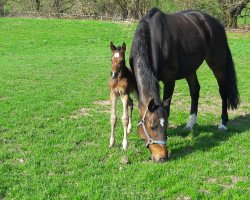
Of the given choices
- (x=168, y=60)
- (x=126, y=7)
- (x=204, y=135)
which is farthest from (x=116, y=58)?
(x=126, y=7)

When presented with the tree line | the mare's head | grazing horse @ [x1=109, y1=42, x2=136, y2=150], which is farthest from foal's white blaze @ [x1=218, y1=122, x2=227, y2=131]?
the tree line

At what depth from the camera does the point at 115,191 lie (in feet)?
14.8

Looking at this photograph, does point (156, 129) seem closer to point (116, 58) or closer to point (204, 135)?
point (116, 58)

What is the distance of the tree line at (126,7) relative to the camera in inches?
1190

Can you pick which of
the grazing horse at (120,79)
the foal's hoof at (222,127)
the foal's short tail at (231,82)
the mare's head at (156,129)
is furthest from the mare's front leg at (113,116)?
the foal's short tail at (231,82)

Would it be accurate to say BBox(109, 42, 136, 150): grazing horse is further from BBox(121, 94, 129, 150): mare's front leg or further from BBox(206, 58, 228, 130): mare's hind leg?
BBox(206, 58, 228, 130): mare's hind leg

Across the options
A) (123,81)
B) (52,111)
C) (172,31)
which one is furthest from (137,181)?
(52,111)

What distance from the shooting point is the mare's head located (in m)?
5.04

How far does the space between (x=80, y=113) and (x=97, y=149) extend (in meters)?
2.52

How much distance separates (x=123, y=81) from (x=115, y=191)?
182 cm

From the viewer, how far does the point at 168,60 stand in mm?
6168

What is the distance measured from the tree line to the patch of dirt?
23695 millimetres

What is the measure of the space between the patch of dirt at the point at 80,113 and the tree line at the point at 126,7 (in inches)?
933

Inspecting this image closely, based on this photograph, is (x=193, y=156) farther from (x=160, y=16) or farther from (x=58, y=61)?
(x=58, y=61)
